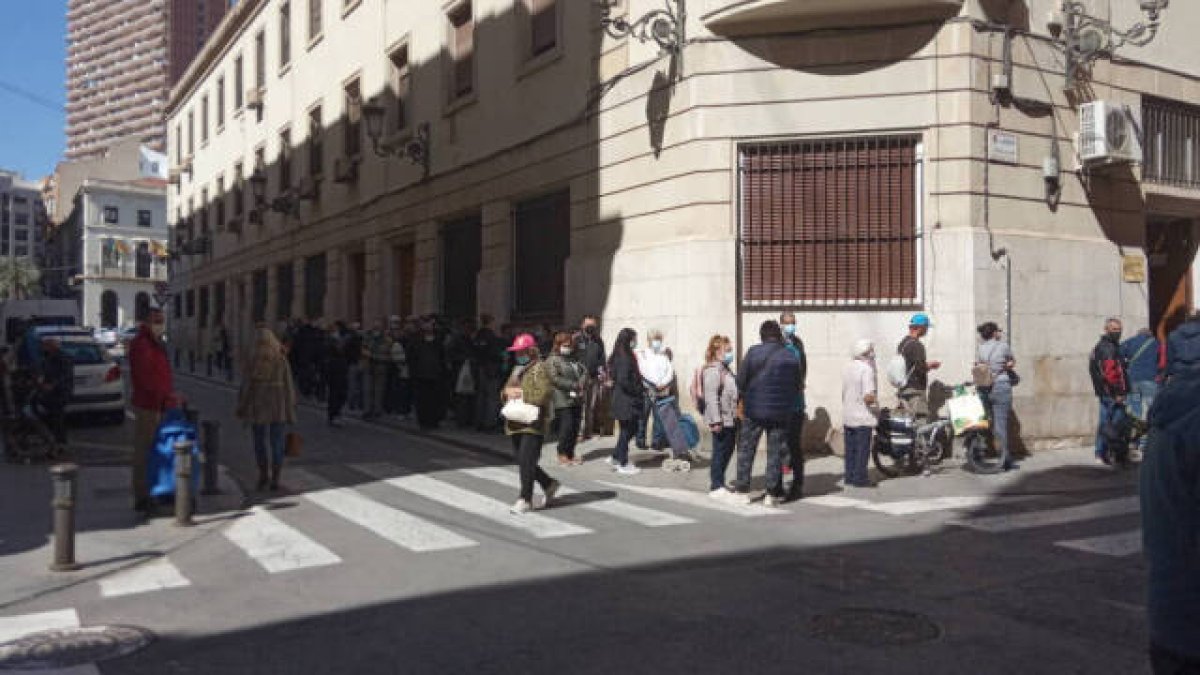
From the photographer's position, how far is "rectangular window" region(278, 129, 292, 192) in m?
32.2

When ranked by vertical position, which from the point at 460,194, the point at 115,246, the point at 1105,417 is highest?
the point at 115,246

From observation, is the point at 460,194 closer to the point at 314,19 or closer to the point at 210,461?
the point at 210,461

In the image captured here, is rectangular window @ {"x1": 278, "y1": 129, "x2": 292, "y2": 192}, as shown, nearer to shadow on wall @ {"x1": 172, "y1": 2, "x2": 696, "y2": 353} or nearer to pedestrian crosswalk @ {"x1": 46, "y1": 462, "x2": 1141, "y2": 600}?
shadow on wall @ {"x1": 172, "y1": 2, "x2": 696, "y2": 353}

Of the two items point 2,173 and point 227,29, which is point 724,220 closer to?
point 227,29

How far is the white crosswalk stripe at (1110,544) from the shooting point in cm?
736

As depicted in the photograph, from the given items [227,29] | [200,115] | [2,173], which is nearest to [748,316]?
[227,29]

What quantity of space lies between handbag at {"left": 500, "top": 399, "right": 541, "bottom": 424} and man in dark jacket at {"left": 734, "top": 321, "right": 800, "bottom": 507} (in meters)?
2.09

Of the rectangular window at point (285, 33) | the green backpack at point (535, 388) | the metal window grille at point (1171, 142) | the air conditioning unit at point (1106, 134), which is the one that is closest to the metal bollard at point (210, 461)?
the green backpack at point (535, 388)

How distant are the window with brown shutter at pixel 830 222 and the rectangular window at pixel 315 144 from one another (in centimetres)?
1890

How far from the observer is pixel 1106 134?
1355 cm

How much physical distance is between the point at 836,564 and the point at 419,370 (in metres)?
10.3

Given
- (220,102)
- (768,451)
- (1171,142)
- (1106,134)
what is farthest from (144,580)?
(220,102)

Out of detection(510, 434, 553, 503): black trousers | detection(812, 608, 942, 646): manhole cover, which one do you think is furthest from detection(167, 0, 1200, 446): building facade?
detection(812, 608, 942, 646): manhole cover

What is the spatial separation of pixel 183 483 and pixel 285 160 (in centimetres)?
2595
